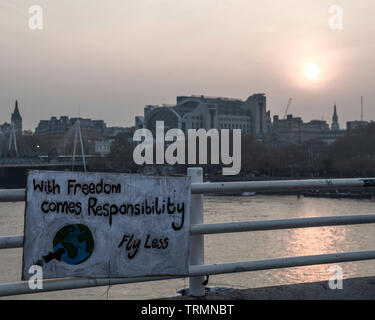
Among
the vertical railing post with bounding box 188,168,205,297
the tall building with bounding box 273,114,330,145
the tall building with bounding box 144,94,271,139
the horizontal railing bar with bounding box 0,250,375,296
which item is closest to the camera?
the horizontal railing bar with bounding box 0,250,375,296

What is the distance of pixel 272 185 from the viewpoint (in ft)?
12.3

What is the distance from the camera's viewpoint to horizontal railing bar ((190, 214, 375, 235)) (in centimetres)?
359

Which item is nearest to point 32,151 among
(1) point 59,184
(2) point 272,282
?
(2) point 272,282

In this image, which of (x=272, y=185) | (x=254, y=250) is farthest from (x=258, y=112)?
(x=272, y=185)

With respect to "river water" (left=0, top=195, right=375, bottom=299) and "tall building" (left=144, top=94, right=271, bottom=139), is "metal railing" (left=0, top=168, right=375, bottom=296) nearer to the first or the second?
"river water" (left=0, top=195, right=375, bottom=299)

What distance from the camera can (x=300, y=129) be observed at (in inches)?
6816

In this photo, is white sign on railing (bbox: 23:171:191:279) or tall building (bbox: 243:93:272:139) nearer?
white sign on railing (bbox: 23:171:191:279)

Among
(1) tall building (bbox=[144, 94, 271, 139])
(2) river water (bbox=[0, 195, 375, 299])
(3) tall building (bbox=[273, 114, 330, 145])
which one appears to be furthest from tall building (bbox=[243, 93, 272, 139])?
(2) river water (bbox=[0, 195, 375, 299])

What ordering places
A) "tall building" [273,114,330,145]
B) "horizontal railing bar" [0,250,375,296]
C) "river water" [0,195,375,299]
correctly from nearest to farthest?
"horizontal railing bar" [0,250,375,296] → "river water" [0,195,375,299] → "tall building" [273,114,330,145]

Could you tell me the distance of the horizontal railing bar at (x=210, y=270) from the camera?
3307 millimetres

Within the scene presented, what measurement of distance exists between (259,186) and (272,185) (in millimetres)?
99

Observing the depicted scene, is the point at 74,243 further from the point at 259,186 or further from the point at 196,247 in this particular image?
the point at 259,186

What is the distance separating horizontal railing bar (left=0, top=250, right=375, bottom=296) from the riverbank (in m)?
0.13
